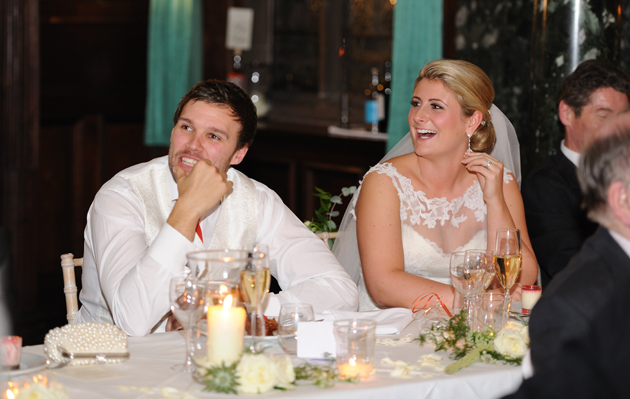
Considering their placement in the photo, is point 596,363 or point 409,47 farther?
point 409,47

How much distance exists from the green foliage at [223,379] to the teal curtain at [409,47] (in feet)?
10.1

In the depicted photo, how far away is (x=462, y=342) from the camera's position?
69.1 inches

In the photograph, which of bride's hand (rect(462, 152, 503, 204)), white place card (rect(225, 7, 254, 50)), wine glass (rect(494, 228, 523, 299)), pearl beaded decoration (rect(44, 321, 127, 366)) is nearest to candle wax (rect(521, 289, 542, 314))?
wine glass (rect(494, 228, 523, 299))

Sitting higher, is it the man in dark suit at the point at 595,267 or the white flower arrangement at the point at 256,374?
the man in dark suit at the point at 595,267

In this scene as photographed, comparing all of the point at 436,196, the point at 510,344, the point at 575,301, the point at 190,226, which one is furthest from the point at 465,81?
the point at 575,301

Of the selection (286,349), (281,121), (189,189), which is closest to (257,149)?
(281,121)

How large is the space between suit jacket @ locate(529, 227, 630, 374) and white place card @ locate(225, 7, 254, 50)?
18.6ft

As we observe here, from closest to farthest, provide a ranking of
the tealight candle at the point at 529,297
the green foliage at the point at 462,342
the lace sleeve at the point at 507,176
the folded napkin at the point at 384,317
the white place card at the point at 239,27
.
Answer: the green foliage at the point at 462,342
the folded napkin at the point at 384,317
the tealight candle at the point at 529,297
the lace sleeve at the point at 507,176
the white place card at the point at 239,27

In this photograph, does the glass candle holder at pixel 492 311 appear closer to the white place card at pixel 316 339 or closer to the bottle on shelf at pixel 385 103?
the white place card at pixel 316 339

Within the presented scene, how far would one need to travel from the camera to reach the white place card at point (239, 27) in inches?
261

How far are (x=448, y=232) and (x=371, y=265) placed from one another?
44 centimetres

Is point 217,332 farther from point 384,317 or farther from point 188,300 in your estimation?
point 384,317

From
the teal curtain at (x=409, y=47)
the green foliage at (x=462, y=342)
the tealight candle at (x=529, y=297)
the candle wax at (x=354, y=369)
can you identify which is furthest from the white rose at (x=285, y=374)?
the teal curtain at (x=409, y=47)

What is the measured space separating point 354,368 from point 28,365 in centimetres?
68
